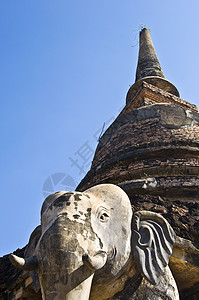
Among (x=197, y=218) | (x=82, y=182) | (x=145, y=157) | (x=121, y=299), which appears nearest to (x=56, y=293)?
(x=121, y=299)

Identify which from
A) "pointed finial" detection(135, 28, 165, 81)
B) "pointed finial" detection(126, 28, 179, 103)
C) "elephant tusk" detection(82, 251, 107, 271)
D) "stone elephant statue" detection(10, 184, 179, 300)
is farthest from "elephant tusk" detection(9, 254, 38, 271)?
"pointed finial" detection(135, 28, 165, 81)

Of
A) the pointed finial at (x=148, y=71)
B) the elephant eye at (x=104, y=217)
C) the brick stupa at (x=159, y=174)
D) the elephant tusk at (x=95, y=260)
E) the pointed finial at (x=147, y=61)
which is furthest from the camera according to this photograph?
the pointed finial at (x=147, y=61)

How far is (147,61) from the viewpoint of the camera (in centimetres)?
1212

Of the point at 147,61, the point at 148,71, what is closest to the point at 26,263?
the point at 148,71

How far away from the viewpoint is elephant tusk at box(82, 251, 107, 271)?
86.1 inches

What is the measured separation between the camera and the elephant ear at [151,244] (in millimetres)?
2549

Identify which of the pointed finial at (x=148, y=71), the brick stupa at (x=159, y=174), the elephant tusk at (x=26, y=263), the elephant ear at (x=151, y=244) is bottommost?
the elephant ear at (x=151, y=244)

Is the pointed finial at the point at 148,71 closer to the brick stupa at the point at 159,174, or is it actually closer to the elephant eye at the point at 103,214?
the brick stupa at the point at 159,174

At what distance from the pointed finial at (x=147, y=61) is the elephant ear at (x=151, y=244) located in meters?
8.70

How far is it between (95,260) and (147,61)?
10706 mm

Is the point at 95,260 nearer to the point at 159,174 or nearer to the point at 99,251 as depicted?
the point at 99,251

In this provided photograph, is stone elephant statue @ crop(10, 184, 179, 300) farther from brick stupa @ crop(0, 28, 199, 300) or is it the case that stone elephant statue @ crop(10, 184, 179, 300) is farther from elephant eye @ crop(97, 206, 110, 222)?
brick stupa @ crop(0, 28, 199, 300)

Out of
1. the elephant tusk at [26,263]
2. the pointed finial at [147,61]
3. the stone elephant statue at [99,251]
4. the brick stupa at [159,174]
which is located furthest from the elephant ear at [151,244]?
the pointed finial at [147,61]

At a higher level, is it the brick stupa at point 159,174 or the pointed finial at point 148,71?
the pointed finial at point 148,71
